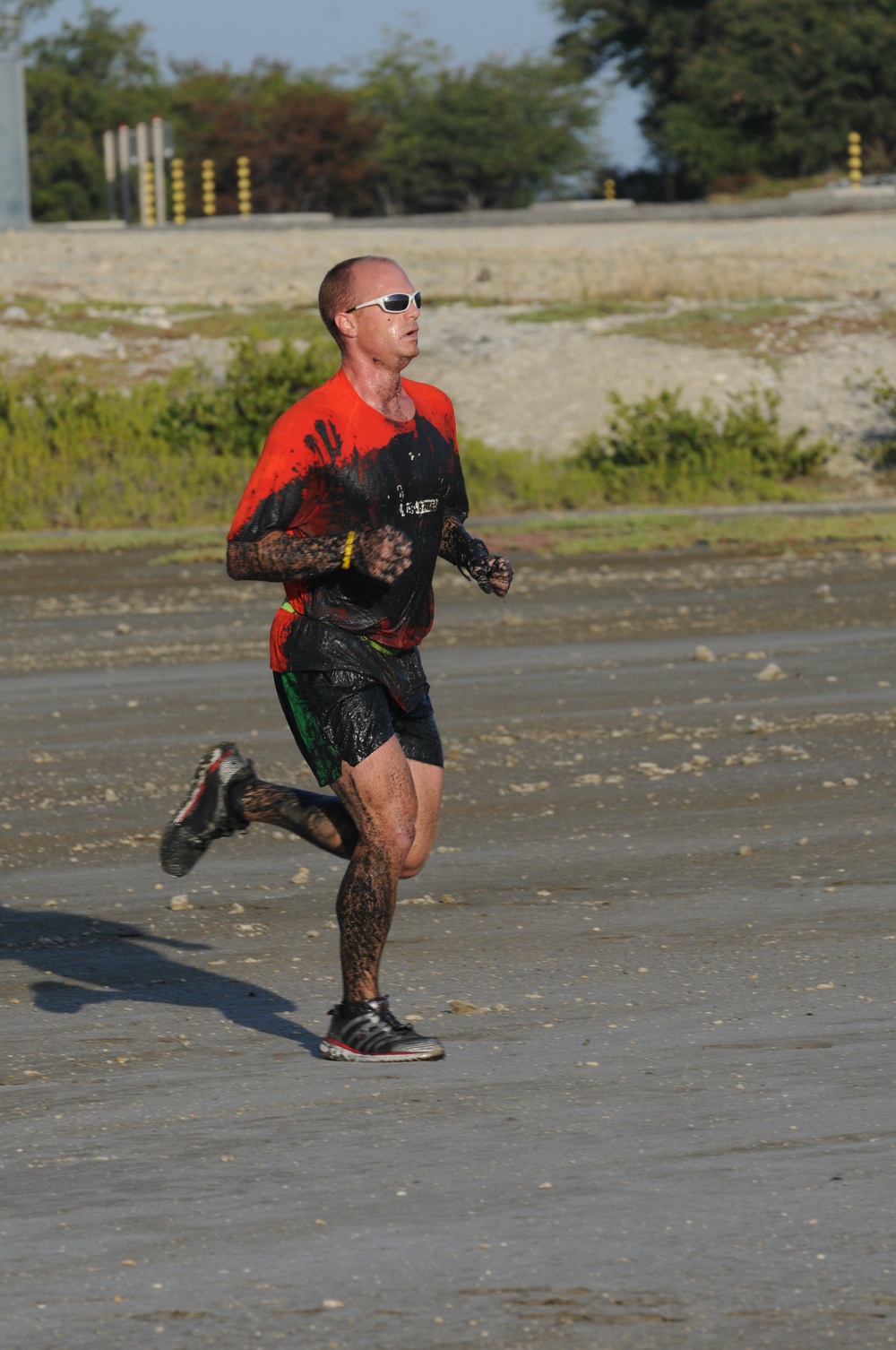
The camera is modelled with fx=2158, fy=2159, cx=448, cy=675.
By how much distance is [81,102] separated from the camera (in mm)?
78812

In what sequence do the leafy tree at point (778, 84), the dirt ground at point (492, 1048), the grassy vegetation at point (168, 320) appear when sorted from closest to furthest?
the dirt ground at point (492, 1048) → the grassy vegetation at point (168, 320) → the leafy tree at point (778, 84)

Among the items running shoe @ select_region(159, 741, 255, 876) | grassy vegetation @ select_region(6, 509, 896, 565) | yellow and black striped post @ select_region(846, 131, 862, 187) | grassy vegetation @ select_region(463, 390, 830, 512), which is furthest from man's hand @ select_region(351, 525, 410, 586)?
yellow and black striped post @ select_region(846, 131, 862, 187)

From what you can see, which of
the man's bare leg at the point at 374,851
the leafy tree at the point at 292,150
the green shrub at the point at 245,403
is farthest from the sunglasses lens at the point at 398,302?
the leafy tree at the point at 292,150

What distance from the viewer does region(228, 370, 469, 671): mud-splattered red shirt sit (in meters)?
5.43

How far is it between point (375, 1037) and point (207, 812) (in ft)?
2.61

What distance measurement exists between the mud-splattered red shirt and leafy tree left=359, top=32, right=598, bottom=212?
68314mm

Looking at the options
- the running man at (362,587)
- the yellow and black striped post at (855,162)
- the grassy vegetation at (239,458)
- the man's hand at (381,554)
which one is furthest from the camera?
the yellow and black striped post at (855,162)

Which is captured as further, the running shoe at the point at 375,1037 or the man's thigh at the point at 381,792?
the running shoe at the point at 375,1037

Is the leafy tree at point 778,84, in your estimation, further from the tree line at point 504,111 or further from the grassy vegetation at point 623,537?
the grassy vegetation at point 623,537

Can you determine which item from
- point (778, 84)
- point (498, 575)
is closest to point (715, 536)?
point (498, 575)

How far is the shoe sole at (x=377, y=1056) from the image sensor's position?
18.5ft

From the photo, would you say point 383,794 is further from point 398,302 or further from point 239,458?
point 239,458

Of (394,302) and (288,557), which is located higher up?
(394,302)

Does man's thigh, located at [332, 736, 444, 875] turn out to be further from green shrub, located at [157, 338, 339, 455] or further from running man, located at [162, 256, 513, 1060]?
green shrub, located at [157, 338, 339, 455]
